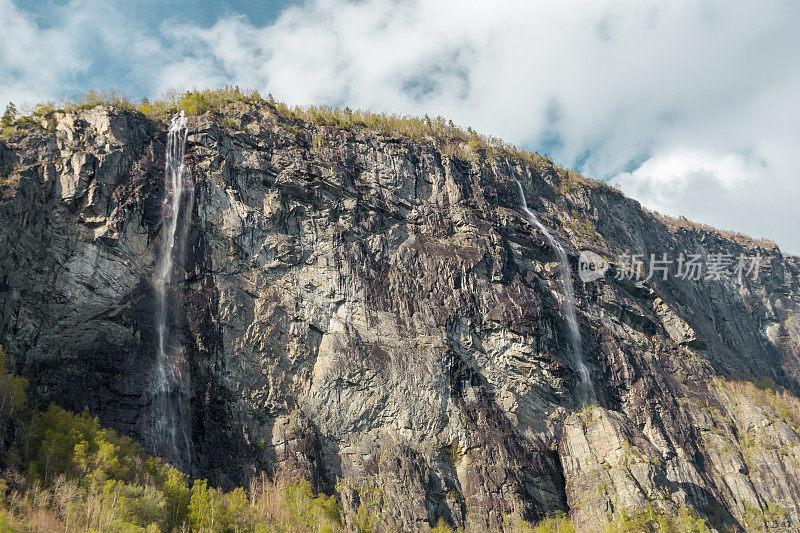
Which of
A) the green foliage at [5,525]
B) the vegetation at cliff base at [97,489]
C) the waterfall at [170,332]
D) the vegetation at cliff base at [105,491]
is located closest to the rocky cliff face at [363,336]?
the waterfall at [170,332]

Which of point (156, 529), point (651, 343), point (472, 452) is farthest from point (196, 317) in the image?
point (651, 343)

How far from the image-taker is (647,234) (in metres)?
79.9

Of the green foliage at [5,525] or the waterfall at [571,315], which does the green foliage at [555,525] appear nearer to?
the waterfall at [571,315]

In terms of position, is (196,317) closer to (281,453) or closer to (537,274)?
(281,453)

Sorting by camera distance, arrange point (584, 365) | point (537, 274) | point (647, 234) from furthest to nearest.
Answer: point (647, 234), point (537, 274), point (584, 365)

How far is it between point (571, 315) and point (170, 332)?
36.2 m

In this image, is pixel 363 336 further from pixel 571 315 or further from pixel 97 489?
pixel 571 315

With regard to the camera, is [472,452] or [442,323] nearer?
[472,452]

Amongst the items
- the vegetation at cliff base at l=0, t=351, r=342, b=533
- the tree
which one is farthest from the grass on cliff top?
the vegetation at cliff base at l=0, t=351, r=342, b=533

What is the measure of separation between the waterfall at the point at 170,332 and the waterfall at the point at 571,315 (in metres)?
31.9

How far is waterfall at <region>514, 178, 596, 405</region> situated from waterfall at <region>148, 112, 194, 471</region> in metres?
31.9

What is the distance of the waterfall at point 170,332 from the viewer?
35781mm

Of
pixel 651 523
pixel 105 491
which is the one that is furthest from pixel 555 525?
pixel 105 491

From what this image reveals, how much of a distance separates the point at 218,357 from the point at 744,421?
4732 centimetres
